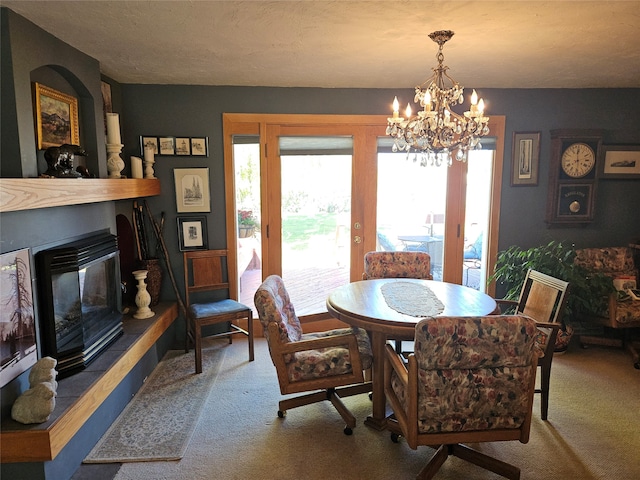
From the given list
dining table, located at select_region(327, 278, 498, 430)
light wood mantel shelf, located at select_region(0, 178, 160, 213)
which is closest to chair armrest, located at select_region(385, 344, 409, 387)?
dining table, located at select_region(327, 278, 498, 430)

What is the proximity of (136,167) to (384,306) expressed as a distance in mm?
2394

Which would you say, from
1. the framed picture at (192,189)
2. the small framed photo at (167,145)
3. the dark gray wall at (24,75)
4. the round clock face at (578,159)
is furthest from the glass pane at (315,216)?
the round clock face at (578,159)

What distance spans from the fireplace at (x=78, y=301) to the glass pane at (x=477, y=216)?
10.5 feet

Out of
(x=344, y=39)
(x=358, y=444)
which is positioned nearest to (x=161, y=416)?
(x=358, y=444)

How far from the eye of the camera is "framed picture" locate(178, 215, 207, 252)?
3953mm

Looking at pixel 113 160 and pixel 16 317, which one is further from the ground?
pixel 113 160

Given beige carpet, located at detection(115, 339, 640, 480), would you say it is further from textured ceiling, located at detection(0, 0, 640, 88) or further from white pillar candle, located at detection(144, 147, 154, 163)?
textured ceiling, located at detection(0, 0, 640, 88)

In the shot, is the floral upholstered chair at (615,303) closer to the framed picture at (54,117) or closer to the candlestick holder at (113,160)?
the candlestick holder at (113,160)

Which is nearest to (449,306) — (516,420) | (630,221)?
(516,420)

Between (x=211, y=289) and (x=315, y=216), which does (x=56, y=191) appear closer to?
(x=211, y=289)

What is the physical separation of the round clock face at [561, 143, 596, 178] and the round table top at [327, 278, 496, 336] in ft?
6.58

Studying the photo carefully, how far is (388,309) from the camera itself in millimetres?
2557

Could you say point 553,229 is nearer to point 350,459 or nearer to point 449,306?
point 449,306

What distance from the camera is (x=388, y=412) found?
2.78m
